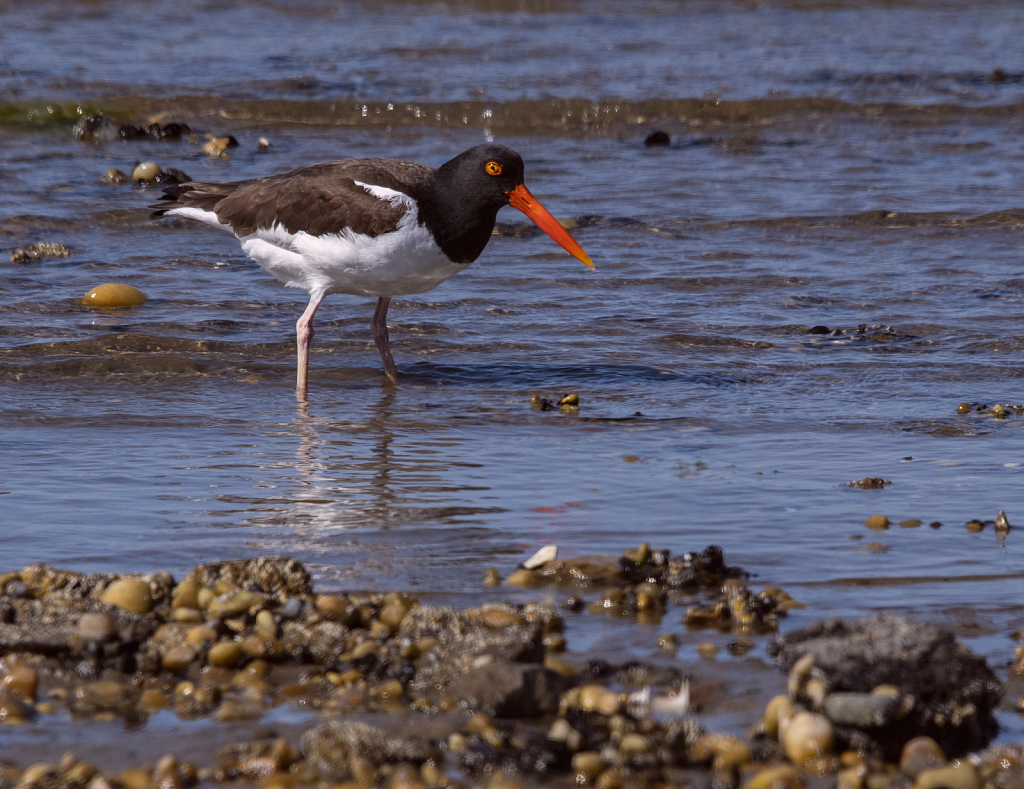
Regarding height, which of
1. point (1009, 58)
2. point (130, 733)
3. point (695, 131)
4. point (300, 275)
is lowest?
point (130, 733)

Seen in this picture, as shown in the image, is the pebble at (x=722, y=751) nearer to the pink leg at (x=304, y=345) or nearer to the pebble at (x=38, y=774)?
the pebble at (x=38, y=774)

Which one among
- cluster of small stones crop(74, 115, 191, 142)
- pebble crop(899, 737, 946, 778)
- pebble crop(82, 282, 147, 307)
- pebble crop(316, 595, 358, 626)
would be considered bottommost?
pebble crop(899, 737, 946, 778)

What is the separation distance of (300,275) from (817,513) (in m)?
3.48

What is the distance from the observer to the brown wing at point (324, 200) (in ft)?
21.5

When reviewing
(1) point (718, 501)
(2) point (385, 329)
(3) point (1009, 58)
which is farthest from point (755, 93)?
(1) point (718, 501)

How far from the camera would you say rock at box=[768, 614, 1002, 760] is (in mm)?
2998

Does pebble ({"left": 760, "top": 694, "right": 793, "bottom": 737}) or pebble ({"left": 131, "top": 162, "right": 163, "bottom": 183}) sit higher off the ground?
pebble ({"left": 131, "top": 162, "right": 163, "bottom": 183})

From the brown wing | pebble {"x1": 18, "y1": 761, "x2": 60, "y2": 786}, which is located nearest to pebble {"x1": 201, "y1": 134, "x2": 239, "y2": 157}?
the brown wing

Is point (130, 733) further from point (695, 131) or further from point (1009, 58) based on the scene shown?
point (1009, 58)

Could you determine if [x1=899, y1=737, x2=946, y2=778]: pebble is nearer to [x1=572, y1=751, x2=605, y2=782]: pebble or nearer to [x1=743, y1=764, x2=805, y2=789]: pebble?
[x1=743, y1=764, x2=805, y2=789]: pebble

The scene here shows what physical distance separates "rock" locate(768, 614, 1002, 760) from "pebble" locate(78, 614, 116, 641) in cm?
186

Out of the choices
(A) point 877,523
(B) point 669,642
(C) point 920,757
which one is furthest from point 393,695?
(A) point 877,523

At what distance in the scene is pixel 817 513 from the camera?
15.3 ft

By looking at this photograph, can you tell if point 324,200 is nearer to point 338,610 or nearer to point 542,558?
point 542,558
